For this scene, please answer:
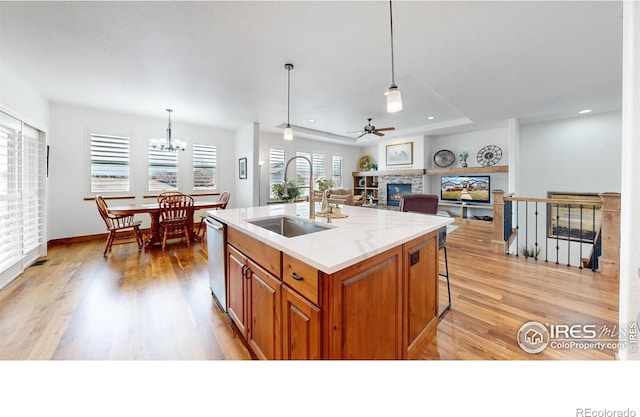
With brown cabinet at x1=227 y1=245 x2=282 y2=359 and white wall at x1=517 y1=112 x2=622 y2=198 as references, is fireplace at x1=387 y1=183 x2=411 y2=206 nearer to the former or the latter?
white wall at x1=517 y1=112 x2=622 y2=198

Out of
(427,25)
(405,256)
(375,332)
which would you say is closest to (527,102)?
(427,25)

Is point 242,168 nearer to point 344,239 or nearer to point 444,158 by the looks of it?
point 344,239

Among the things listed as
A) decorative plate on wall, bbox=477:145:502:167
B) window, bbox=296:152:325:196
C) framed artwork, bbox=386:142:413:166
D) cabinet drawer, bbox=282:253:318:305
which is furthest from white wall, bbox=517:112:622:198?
cabinet drawer, bbox=282:253:318:305

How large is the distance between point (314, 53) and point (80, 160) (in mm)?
4750

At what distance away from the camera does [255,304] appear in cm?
144

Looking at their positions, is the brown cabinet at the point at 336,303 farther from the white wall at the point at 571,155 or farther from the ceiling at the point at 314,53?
the white wall at the point at 571,155

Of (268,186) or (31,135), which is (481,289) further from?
(31,135)

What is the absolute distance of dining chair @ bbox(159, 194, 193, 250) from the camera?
3.89 m

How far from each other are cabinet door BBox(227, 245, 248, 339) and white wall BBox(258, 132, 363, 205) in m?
4.89

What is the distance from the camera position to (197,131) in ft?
18.4

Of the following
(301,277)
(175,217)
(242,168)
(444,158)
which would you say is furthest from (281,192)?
(301,277)

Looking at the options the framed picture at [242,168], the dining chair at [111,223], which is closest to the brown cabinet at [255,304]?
the dining chair at [111,223]
